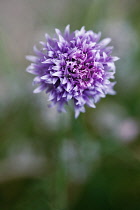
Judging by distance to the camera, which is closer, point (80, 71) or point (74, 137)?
point (80, 71)

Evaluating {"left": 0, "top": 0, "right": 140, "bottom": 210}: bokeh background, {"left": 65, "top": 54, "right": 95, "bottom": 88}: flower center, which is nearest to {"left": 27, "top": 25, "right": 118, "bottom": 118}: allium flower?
{"left": 65, "top": 54, "right": 95, "bottom": 88}: flower center

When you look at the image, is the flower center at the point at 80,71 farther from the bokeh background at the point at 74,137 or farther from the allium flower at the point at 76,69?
the bokeh background at the point at 74,137

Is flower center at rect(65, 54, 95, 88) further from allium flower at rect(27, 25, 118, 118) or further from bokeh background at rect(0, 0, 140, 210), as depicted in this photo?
bokeh background at rect(0, 0, 140, 210)

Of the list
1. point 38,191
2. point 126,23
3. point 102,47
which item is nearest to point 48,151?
point 38,191

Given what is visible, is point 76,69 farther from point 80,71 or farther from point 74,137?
point 74,137

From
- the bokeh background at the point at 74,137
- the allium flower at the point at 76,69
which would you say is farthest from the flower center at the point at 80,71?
the bokeh background at the point at 74,137

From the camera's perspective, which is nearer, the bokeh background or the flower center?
the flower center

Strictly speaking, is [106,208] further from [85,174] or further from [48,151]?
[48,151]

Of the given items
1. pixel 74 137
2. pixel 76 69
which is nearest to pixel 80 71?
pixel 76 69

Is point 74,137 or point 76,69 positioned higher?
point 76,69

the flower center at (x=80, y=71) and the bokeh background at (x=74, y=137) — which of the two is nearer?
the flower center at (x=80, y=71)
